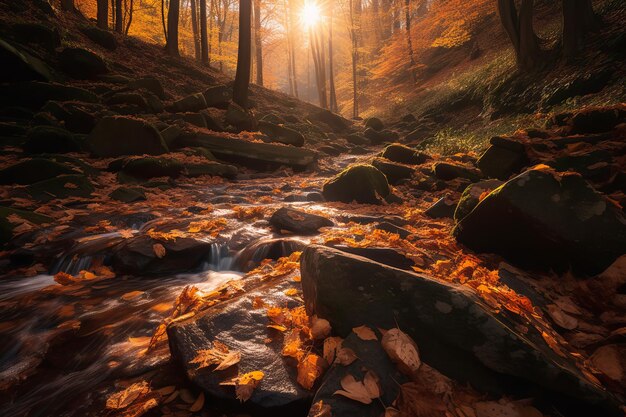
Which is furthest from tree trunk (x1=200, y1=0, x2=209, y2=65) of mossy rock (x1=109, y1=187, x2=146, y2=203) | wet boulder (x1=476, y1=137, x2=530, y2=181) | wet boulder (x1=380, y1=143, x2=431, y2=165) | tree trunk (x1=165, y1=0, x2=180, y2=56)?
wet boulder (x1=476, y1=137, x2=530, y2=181)

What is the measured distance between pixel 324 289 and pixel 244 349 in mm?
586

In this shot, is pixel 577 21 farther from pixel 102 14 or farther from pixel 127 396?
pixel 102 14

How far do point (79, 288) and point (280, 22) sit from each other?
104 ft

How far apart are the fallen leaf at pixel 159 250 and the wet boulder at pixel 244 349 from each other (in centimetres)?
181

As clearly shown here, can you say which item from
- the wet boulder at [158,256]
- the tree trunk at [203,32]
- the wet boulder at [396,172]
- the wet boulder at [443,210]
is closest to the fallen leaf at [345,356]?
the wet boulder at [158,256]

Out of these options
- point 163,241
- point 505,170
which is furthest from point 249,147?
point 505,170

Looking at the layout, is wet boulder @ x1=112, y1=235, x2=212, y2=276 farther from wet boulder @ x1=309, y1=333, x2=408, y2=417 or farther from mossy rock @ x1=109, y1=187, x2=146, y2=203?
wet boulder @ x1=309, y1=333, x2=408, y2=417

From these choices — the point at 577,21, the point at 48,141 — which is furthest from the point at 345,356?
the point at 577,21

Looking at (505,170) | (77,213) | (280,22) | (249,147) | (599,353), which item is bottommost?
(599,353)

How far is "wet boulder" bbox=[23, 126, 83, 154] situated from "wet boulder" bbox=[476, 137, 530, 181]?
940 cm

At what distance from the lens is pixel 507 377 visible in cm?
149

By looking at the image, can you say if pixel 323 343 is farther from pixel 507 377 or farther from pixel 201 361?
pixel 507 377

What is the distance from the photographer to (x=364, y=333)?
1.68 m

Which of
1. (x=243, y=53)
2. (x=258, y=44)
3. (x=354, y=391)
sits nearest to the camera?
(x=354, y=391)
